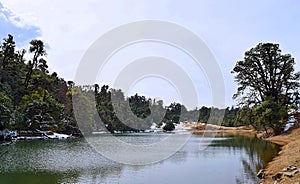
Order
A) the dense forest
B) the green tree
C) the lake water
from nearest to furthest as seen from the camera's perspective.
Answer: the lake water → the green tree → the dense forest

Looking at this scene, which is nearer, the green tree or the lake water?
the lake water

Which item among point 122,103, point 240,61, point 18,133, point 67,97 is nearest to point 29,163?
point 18,133

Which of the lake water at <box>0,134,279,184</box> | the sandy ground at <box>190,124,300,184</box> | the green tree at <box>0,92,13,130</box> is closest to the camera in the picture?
the sandy ground at <box>190,124,300,184</box>

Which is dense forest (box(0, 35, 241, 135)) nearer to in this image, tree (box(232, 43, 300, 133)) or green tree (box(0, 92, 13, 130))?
green tree (box(0, 92, 13, 130))

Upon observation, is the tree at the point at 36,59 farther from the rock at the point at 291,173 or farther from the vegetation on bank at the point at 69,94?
the rock at the point at 291,173

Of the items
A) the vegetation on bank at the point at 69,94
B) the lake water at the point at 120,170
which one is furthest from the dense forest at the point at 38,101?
the lake water at the point at 120,170

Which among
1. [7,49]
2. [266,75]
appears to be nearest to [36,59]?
[7,49]

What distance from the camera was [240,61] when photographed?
1624 inches

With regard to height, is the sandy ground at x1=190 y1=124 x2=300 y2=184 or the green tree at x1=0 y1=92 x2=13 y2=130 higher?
the green tree at x1=0 y1=92 x2=13 y2=130

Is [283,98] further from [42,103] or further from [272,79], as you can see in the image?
[42,103]

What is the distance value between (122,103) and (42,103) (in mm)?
37310

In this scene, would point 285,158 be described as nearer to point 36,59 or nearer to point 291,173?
Answer: point 291,173

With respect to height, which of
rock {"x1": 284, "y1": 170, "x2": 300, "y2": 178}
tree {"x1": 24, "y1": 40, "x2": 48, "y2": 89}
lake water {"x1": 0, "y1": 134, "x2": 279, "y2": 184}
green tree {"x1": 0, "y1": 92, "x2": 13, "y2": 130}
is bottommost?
lake water {"x1": 0, "y1": 134, "x2": 279, "y2": 184}

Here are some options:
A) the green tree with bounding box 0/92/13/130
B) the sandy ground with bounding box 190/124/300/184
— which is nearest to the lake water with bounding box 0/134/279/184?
the sandy ground with bounding box 190/124/300/184
